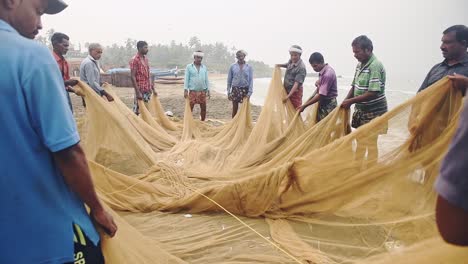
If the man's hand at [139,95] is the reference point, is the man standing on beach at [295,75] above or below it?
above

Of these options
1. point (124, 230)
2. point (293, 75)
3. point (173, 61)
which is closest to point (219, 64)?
point (173, 61)

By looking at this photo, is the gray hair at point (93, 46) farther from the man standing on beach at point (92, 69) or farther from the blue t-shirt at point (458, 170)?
the blue t-shirt at point (458, 170)

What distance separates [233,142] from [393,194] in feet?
9.47

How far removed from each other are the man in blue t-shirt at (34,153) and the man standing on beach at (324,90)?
345 cm

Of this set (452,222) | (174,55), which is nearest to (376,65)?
(452,222)

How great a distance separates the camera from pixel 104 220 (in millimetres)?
1222

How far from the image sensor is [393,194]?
2293 millimetres

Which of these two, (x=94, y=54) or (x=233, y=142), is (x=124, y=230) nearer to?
(x=233, y=142)

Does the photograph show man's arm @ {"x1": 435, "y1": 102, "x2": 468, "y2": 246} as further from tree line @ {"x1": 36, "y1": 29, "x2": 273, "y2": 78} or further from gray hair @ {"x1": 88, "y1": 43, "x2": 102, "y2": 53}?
tree line @ {"x1": 36, "y1": 29, "x2": 273, "y2": 78}

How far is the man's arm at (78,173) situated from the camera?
103 cm

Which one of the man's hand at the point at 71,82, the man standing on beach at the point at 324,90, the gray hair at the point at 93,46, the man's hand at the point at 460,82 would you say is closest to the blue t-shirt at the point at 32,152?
the man's hand at the point at 460,82

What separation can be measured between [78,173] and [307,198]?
2.04m

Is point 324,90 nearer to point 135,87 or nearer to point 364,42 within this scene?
point 364,42

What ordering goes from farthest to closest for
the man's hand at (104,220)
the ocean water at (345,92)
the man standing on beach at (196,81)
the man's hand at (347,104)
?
1. the ocean water at (345,92)
2. the man standing on beach at (196,81)
3. the man's hand at (347,104)
4. the man's hand at (104,220)
